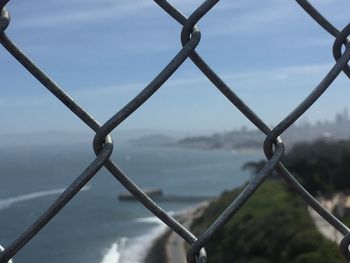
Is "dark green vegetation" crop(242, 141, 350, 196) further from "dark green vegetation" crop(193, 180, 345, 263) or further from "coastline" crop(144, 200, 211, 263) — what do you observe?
"dark green vegetation" crop(193, 180, 345, 263)

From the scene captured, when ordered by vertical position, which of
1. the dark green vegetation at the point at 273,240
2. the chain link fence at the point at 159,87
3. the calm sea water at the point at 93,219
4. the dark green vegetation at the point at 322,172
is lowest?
the calm sea water at the point at 93,219

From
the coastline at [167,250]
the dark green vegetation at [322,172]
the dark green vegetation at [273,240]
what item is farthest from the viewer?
the dark green vegetation at [322,172]

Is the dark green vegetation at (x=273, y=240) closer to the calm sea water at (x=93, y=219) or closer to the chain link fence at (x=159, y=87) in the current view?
the calm sea water at (x=93, y=219)

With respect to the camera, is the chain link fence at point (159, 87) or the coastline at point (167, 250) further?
the coastline at point (167, 250)

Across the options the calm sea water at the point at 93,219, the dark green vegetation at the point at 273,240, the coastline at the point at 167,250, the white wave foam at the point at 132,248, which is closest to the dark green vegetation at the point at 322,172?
the coastline at the point at 167,250

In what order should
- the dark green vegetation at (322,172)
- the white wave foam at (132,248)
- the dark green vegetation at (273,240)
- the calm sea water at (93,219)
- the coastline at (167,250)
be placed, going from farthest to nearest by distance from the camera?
the dark green vegetation at (322,172)
the coastline at (167,250)
the white wave foam at (132,248)
the calm sea water at (93,219)
the dark green vegetation at (273,240)

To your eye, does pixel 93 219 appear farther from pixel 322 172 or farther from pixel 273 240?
pixel 273 240

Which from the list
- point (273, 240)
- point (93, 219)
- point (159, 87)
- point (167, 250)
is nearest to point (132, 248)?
point (167, 250)
